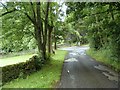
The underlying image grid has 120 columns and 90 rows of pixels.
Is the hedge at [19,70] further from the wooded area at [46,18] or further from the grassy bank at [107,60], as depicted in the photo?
the grassy bank at [107,60]

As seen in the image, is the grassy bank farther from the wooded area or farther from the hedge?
the hedge

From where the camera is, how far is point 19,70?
15.7 meters

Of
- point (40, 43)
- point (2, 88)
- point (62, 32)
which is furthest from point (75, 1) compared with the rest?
point (62, 32)

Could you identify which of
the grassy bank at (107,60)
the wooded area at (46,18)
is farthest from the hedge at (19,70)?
the grassy bank at (107,60)

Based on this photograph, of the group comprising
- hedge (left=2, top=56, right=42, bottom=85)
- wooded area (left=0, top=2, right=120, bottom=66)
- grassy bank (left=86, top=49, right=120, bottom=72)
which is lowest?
grassy bank (left=86, top=49, right=120, bottom=72)

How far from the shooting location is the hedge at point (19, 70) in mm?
14492

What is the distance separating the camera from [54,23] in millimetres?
30875

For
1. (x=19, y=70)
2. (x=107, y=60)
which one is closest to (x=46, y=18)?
(x=107, y=60)

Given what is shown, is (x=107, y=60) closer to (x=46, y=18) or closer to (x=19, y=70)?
(x=46, y=18)

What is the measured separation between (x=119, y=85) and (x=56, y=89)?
3431mm

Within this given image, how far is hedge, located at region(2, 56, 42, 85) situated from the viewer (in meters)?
14.5

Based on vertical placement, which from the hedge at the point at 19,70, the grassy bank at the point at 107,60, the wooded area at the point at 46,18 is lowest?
the grassy bank at the point at 107,60

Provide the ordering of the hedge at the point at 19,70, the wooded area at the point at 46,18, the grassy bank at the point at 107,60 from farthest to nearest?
1. the wooded area at the point at 46,18
2. the grassy bank at the point at 107,60
3. the hedge at the point at 19,70

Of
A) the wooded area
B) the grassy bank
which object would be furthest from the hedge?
the grassy bank
